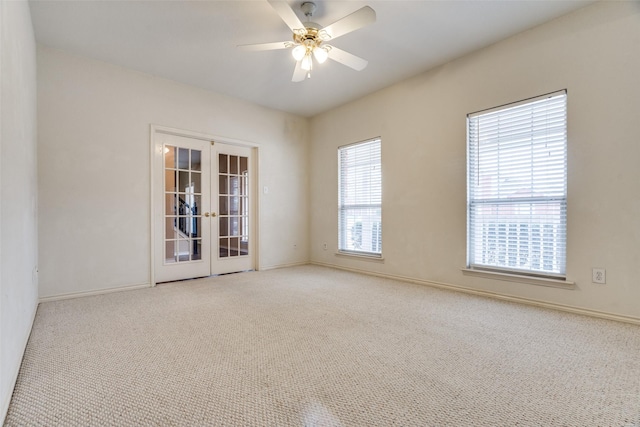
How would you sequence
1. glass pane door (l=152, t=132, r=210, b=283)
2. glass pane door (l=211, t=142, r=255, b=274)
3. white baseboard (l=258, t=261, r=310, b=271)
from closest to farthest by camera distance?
glass pane door (l=152, t=132, r=210, b=283) < glass pane door (l=211, t=142, r=255, b=274) < white baseboard (l=258, t=261, r=310, b=271)

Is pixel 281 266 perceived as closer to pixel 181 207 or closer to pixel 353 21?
pixel 181 207

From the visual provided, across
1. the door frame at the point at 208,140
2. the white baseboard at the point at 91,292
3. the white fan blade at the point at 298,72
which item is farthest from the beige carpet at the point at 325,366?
the white fan blade at the point at 298,72

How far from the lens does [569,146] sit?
2.72 metres

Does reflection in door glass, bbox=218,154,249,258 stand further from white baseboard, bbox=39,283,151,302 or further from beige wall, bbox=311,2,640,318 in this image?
beige wall, bbox=311,2,640,318

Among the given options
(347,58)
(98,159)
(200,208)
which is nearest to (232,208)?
(200,208)

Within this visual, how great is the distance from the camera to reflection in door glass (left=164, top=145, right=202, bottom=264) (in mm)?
4051

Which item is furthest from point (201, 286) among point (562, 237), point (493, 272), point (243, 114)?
point (562, 237)

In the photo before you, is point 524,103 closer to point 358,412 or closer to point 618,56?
point 618,56

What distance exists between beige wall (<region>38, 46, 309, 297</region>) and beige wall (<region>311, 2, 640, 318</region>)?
272cm

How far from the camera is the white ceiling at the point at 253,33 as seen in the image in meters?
2.59

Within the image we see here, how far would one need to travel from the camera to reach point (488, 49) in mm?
3236

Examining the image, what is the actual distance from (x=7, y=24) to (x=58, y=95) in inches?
74.0

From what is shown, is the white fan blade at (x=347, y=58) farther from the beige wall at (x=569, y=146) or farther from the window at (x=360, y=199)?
the window at (x=360, y=199)

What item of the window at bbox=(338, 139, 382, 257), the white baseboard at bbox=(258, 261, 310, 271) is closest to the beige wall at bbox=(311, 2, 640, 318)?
the window at bbox=(338, 139, 382, 257)
